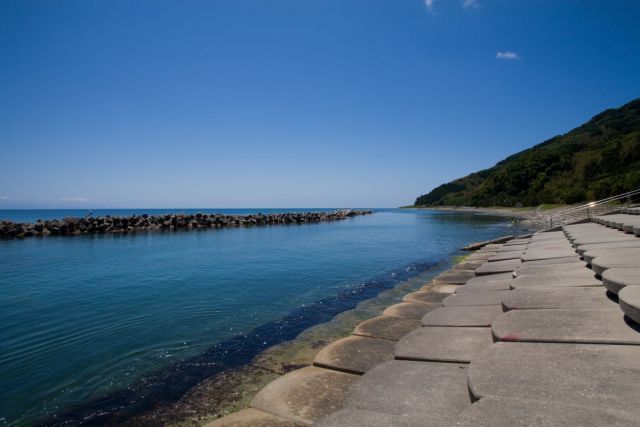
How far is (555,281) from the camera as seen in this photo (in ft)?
18.7

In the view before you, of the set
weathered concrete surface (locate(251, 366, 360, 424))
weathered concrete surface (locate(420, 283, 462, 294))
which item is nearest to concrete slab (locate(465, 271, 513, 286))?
weathered concrete surface (locate(420, 283, 462, 294))

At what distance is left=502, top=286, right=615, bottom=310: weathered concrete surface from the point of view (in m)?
4.35

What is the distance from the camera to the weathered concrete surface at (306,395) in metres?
3.52

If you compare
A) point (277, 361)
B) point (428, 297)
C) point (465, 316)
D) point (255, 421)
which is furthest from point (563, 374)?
point (428, 297)

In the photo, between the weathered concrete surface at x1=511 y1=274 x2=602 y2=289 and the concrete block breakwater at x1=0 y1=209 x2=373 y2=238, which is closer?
the weathered concrete surface at x1=511 y1=274 x2=602 y2=289

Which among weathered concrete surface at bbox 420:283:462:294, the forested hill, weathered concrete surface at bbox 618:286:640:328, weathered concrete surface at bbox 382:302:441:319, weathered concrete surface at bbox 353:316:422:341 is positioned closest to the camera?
weathered concrete surface at bbox 618:286:640:328

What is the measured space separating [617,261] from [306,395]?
4948 millimetres

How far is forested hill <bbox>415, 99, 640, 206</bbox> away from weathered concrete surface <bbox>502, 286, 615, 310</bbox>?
4284 cm

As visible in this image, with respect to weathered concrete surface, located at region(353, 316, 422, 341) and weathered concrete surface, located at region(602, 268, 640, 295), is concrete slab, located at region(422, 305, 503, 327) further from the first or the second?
weathered concrete surface, located at region(602, 268, 640, 295)

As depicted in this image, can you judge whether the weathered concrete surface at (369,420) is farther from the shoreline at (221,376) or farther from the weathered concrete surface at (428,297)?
the weathered concrete surface at (428,297)

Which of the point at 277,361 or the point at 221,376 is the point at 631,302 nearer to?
the point at 277,361

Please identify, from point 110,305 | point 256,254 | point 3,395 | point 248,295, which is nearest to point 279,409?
point 3,395

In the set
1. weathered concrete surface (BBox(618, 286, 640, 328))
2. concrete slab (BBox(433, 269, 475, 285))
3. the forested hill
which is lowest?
concrete slab (BBox(433, 269, 475, 285))

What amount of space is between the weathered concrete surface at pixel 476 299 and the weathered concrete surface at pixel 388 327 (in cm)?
71
